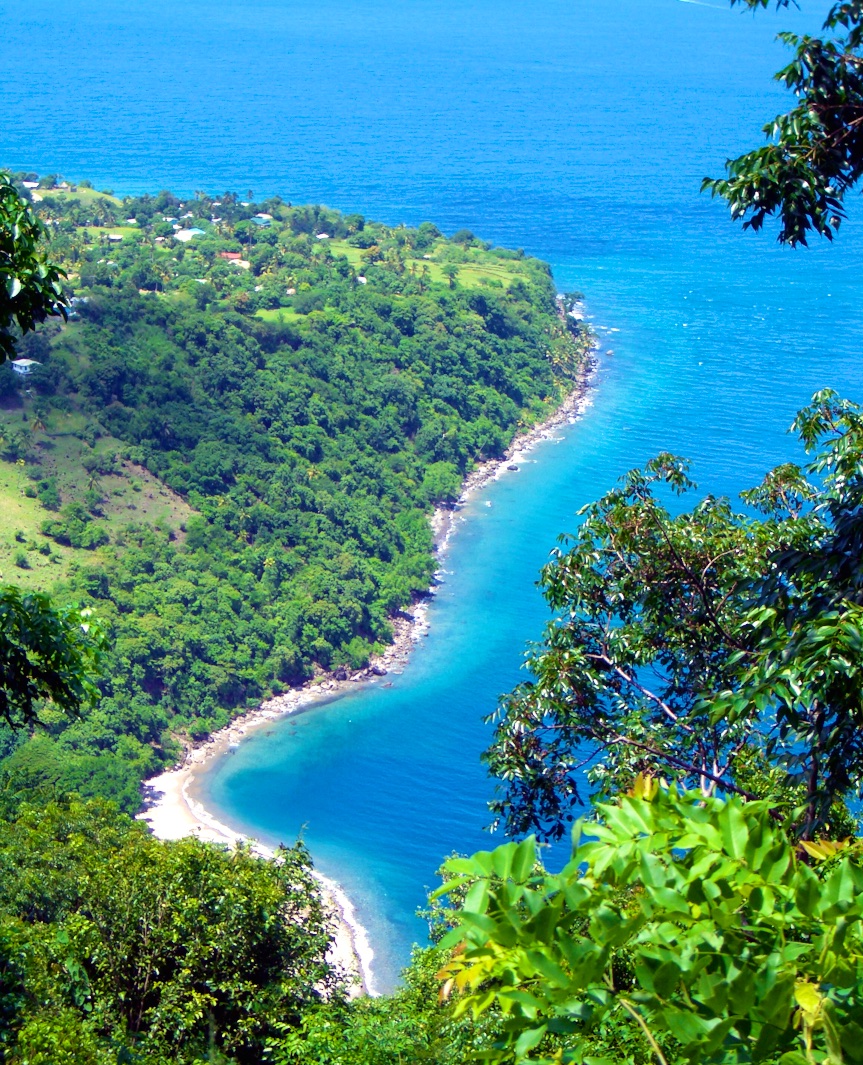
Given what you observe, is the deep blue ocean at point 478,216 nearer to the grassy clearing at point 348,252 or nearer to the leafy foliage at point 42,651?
the grassy clearing at point 348,252

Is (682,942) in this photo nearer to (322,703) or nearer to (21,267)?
(21,267)

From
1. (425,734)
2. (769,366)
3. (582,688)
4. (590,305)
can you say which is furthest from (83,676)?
(590,305)

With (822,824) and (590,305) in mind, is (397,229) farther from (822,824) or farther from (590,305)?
(822,824)

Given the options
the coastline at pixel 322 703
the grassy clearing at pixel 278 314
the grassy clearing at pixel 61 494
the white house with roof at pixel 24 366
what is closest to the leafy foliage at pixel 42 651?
the coastline at pixel 322 703

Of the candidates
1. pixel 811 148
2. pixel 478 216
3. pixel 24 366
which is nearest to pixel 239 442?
pixel 24 366

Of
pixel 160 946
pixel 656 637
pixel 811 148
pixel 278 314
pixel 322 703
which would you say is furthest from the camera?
pixel 278 314
